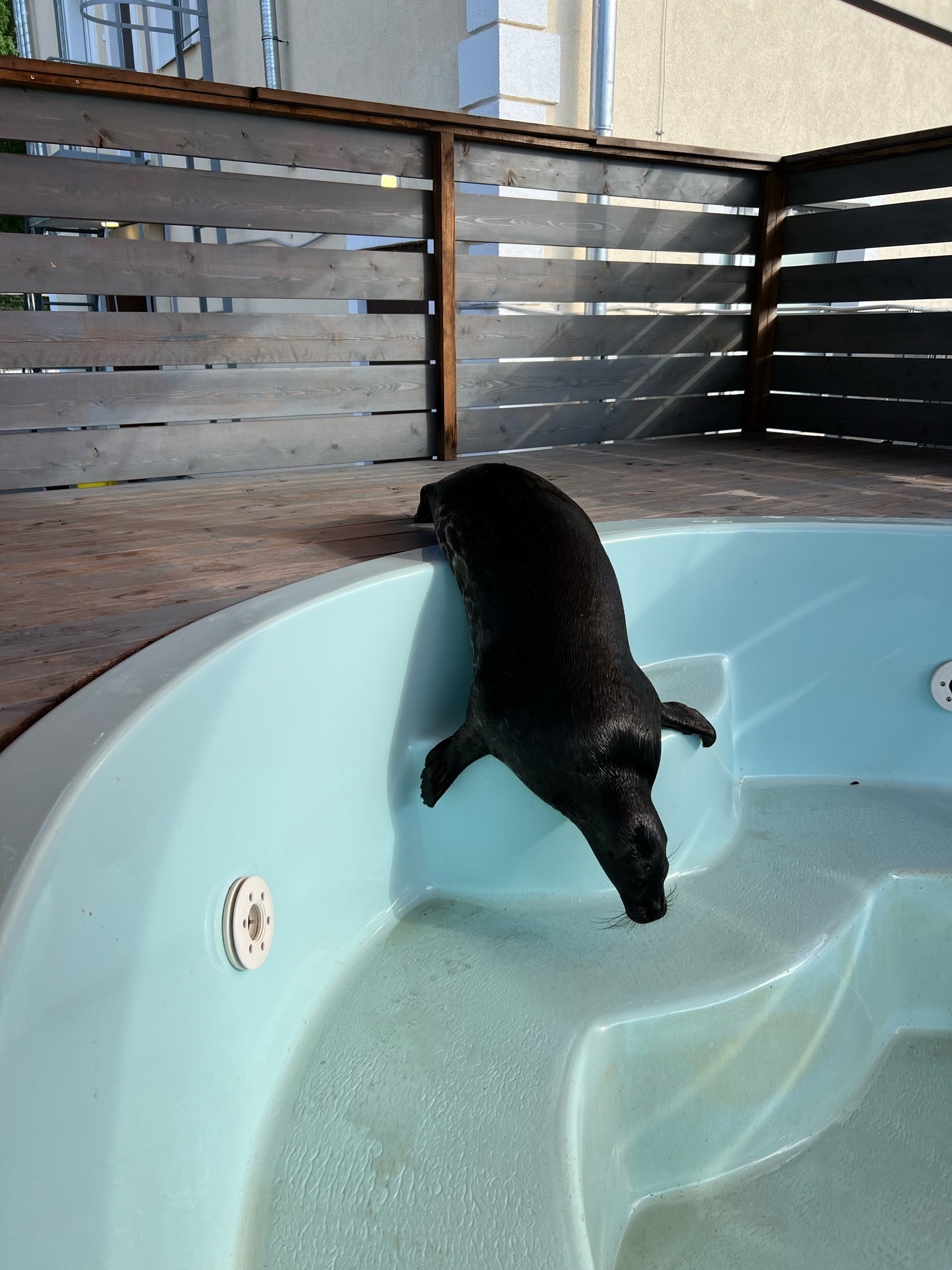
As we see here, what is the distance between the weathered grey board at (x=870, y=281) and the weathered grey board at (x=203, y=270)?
7.52 ft

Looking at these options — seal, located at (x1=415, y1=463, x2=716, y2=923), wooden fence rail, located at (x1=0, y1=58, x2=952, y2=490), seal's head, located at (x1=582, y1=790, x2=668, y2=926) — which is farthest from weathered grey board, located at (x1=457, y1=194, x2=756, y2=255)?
seal's head, located at (x1=582, y1=790, x2=668, y2=926)

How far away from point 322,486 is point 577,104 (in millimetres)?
3999

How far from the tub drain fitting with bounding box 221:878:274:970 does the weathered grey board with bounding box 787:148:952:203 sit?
4.66 metres

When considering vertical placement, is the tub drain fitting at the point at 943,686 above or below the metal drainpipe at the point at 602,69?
below

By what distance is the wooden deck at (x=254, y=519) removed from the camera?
1.77m

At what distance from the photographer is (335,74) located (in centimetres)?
776

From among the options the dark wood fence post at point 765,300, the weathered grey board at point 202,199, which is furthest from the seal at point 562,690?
the dark wood fence post at point 765,300

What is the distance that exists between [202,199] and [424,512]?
1787 millimetres

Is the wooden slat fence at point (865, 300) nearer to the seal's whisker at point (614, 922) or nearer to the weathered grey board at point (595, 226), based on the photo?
the weathered grey board at point (595, 226)

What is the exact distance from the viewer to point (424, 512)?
2795 mm

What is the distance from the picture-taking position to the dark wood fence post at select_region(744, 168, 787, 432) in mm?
5312

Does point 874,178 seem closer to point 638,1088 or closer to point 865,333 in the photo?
point 865,333

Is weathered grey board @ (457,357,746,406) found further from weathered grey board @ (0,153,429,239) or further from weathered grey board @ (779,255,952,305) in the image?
weathered grey board @ (0,153,429,239)

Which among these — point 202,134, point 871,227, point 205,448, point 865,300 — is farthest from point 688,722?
point 871,227
